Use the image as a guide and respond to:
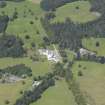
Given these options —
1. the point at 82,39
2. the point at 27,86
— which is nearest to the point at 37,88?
the point at 27,86

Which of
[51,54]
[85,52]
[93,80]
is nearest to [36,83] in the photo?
[93,80]

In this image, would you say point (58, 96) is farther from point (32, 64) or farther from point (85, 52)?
point (85, 52)

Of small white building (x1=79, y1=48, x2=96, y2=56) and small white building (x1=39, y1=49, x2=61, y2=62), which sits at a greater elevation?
small white building (x1=79, y1=48, x2=96, y2=56)

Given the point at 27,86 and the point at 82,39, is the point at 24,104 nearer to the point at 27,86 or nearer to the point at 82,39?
the point at 27,86

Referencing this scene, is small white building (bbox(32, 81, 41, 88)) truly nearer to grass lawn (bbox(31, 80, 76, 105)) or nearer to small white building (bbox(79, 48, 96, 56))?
grass lawn (bbox(31, 80, 76, 105))

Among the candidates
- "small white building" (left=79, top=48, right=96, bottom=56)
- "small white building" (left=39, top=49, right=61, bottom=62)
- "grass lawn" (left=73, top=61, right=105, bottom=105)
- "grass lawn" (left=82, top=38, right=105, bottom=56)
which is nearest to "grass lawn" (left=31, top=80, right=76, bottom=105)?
"grass lawn" (left=73, top=61, right=105, bottom=105)

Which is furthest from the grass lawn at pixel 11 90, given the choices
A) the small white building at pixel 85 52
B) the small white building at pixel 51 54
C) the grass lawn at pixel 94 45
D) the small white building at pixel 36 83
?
the grass lawn at pixel 94 45
